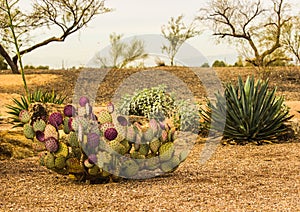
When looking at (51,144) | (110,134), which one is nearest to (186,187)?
(110,134)

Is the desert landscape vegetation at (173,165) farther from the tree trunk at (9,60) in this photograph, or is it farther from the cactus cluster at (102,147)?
the tree trunk at (9,60)

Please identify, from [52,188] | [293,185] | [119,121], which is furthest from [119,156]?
[293,185]

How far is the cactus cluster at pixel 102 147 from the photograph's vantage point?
5.33 m

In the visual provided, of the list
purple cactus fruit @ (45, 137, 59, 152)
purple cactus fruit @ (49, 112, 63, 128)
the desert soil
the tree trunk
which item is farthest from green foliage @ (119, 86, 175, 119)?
the tree trunk

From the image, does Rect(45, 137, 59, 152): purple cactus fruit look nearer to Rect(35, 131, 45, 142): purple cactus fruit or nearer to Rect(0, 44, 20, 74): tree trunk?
Rect(35, 131, 45, 142): purple cactus fruit

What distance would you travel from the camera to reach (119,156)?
540 centimetres

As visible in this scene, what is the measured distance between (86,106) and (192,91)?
17.2 meters

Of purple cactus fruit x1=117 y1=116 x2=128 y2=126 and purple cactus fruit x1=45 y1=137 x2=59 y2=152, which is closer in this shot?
purple cactus fruit x1=45 y1=137 x2=59 y2=152

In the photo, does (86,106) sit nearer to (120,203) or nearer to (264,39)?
(120,203)

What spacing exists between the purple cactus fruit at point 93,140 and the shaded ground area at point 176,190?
0.43 m

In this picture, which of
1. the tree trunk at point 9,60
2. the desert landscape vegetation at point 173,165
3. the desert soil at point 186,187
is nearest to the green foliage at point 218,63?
the tree trunk at point 9,60

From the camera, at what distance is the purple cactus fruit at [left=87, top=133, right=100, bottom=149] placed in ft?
17.3

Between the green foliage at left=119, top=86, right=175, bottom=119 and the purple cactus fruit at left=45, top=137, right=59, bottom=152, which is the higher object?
the purple cactus fruit at left=45, top=137, right=59, bottom=152

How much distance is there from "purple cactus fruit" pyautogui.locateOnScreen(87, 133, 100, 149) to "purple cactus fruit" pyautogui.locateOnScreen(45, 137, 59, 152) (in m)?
0.37
